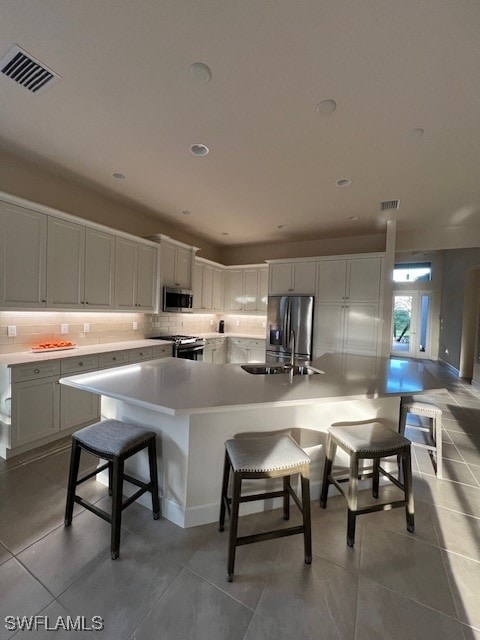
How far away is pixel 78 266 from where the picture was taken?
3.21 m

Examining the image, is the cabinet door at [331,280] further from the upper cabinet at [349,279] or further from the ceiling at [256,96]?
the ceiling at [256,96]

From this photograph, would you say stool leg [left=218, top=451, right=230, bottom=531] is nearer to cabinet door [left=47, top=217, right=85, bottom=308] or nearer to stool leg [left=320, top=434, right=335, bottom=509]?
stool leg [left=320, top=434, right=335, bottom=509]

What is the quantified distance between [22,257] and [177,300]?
7.26 feet

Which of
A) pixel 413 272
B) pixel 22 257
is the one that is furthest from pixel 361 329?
pixel 413 272

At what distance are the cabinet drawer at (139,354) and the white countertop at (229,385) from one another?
1.30 meters

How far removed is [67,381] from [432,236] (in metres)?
5.54

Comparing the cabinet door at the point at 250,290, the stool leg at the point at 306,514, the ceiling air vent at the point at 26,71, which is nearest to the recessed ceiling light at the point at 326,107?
the ceiling air vent at the point at 26,71

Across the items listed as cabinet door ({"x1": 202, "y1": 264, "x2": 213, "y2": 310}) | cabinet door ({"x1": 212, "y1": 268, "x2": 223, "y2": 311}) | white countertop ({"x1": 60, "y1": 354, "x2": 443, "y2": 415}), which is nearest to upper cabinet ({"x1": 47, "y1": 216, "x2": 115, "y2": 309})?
white countertop ({"x1": 60, "y1": 354, "x2": 443, "y2": 415})

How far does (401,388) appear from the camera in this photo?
187 cm

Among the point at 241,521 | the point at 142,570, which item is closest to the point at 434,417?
the point at 241,521

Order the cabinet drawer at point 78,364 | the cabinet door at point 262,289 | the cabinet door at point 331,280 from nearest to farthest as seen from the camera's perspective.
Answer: the cabinet drawer at point 78,364 → the cabinet door at point 331,280 → the cabinet door at point 262,289

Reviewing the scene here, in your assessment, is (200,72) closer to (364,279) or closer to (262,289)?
(364,279)

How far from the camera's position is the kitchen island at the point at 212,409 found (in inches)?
61.9

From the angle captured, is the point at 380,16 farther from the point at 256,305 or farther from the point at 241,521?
the point at 256,305
